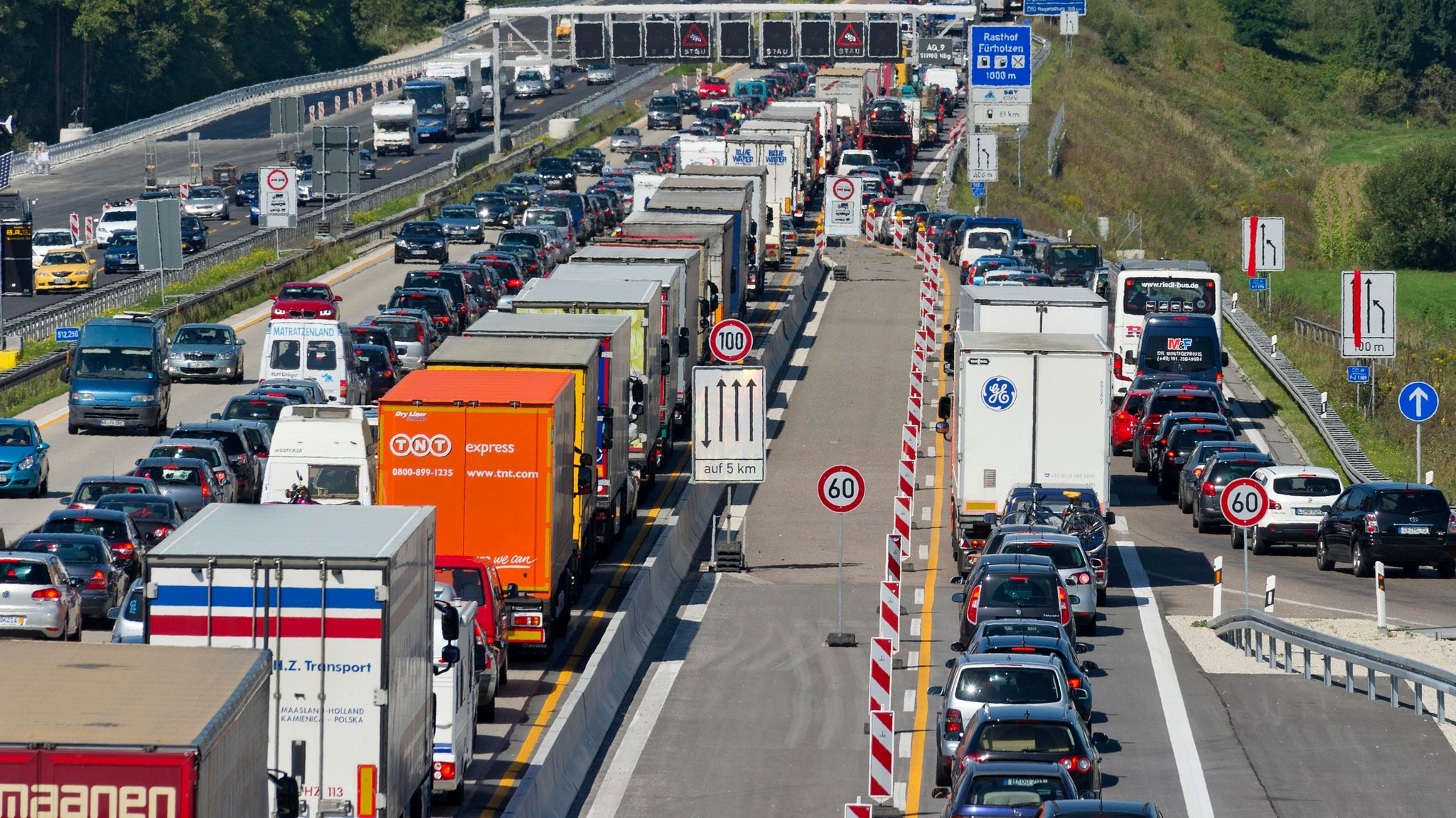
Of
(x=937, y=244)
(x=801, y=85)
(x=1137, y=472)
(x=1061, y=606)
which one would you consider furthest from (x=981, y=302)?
(x=801, y=85)

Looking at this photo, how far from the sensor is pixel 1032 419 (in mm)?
33906

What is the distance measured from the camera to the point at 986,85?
76500mm

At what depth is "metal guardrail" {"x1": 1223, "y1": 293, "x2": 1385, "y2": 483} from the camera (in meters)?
43.1

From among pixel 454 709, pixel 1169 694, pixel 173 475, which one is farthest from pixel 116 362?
pixel 454 709

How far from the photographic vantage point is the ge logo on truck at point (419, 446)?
86.4 feet

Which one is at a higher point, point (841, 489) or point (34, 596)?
point (841, 489)

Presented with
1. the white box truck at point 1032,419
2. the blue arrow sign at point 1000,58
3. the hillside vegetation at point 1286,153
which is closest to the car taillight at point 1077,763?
the white box truck at point 1032,419

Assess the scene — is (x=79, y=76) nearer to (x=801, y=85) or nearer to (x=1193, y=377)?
(x=801, y=85)

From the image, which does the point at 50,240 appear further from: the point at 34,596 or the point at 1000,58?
the point at 34,596

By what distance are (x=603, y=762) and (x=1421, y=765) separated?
8388 mm

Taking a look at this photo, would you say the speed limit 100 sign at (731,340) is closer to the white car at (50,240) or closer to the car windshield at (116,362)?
the car windshield at (116,362)

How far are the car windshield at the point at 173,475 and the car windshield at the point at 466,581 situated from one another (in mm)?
11139

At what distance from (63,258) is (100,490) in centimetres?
3460

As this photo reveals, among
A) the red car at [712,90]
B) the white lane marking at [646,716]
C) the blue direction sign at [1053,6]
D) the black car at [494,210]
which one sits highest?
the blue direction sign at [1053,6]
